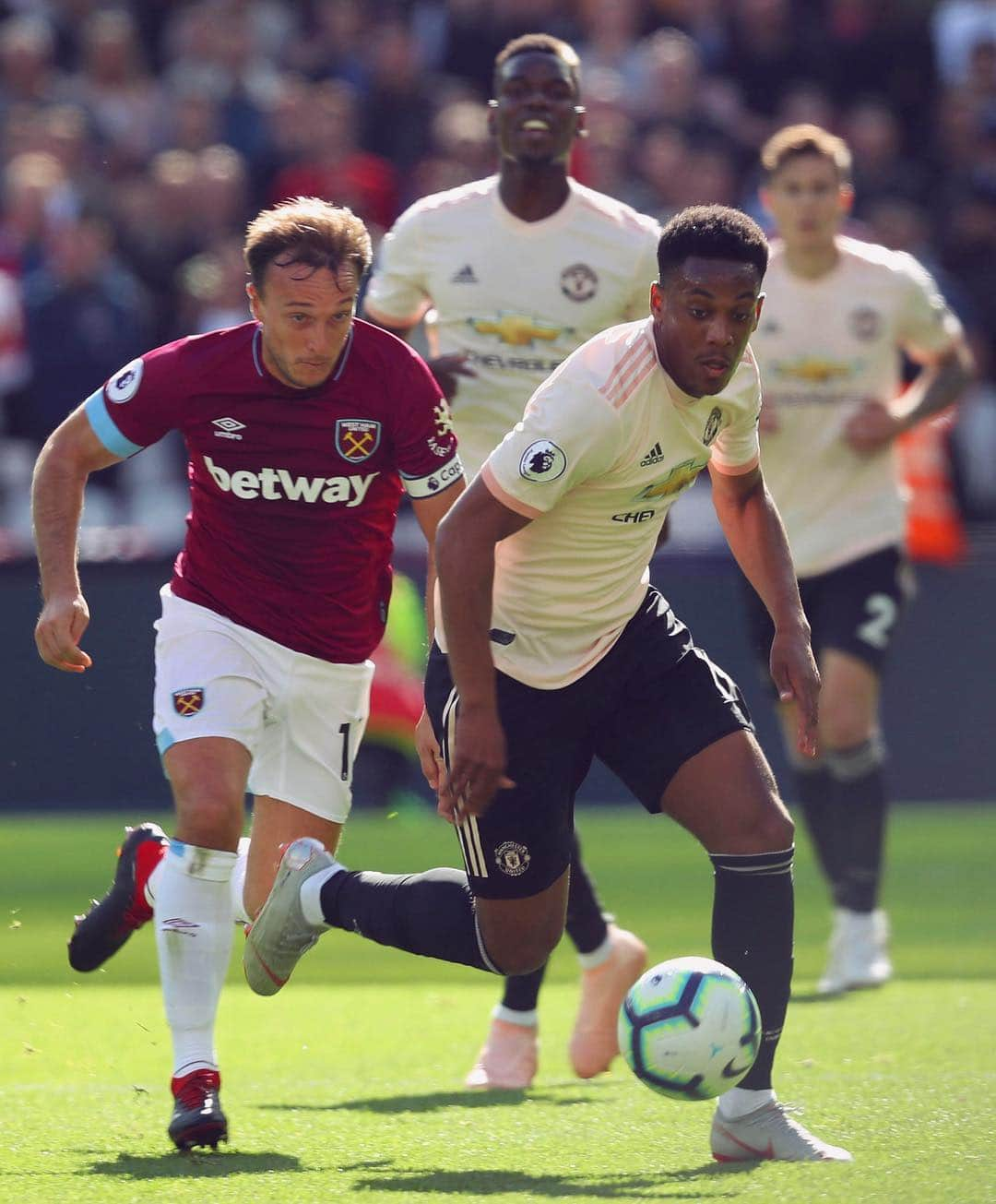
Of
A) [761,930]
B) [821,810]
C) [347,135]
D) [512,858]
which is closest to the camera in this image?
[761,930]

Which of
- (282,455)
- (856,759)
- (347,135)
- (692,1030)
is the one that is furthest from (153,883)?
(347,135)

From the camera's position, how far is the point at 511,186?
6.82 m

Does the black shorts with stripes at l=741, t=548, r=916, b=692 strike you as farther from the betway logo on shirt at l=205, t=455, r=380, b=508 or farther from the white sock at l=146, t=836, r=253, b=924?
the betway logo on shirt at l=205, t=455, r=380, b=508

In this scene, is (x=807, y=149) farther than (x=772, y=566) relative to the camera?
Yes

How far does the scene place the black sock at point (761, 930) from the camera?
5.09 meters

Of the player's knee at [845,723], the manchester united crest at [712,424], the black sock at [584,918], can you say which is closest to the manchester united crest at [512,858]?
the manchester united crest at [712,424]

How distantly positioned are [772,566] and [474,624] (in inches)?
36.3

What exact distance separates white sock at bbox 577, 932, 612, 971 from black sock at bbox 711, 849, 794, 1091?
5.49ft

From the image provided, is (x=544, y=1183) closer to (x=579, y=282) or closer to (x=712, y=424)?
(x=712, y=424)

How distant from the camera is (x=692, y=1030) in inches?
192

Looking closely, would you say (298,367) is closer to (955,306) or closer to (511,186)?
(511,186)

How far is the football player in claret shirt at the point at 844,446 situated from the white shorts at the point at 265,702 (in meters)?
2.78

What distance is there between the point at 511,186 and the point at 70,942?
259 cm

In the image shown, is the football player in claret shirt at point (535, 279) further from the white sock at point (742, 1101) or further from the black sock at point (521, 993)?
the white sock at point (742, 1101)
